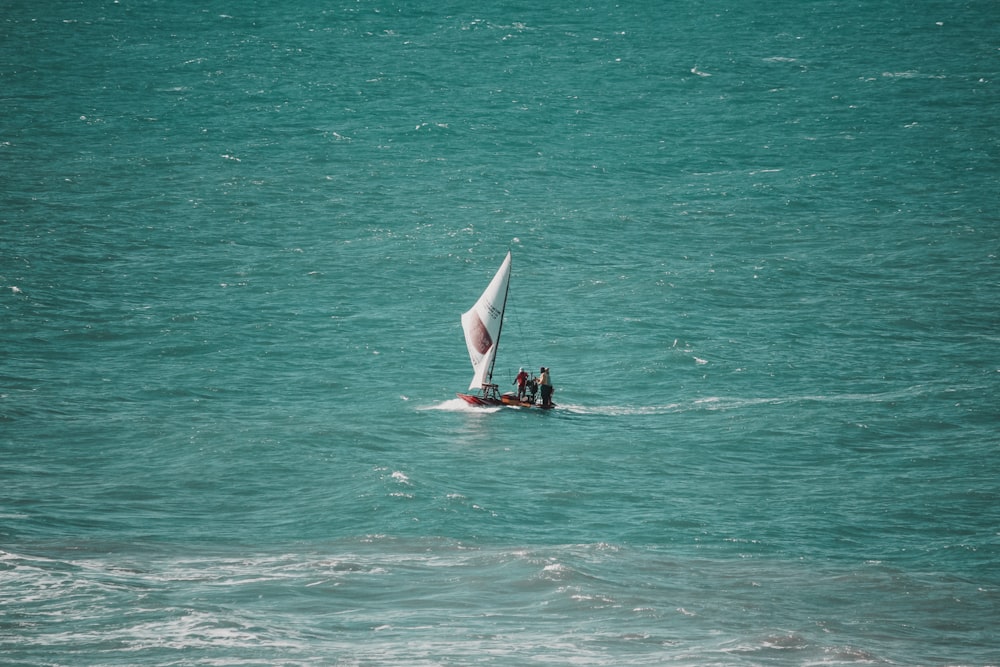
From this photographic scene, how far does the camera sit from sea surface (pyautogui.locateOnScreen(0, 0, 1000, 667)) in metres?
32.0

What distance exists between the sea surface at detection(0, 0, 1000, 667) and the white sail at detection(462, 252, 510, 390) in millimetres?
2262

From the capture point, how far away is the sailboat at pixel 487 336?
177ft

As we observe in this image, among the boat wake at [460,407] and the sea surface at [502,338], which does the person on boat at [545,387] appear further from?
the boat wake at [460,407]

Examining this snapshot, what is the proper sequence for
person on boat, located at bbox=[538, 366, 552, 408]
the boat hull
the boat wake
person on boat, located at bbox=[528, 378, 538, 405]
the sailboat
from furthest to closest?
the boat wake
the sailboat
person on boat, located at bbox=[528, 378, 538, 405]
the boat hull
person on boat, located at bbox=[538, 366, 552, 408]

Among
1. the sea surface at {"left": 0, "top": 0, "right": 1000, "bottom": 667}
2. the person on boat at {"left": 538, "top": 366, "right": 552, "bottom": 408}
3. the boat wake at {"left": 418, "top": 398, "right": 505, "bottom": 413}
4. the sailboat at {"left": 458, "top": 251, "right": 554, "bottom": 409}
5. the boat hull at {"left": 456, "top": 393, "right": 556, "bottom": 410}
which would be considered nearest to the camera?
the sea surface at {"left": 0, "top": 0, "right": 1000, "bottom": 667}

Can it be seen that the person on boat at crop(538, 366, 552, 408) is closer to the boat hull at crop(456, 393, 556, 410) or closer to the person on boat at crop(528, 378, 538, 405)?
the boat hull at crop(456, 393, 556, 410)

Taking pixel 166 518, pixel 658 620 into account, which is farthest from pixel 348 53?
pixel 658 620

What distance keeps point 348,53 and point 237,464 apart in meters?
99.4

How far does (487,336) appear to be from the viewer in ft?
177

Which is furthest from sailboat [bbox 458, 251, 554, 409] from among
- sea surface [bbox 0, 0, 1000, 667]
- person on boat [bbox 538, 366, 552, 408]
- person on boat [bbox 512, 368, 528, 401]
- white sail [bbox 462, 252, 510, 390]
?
sea surface [bbox 0, 0, 1000, 667]

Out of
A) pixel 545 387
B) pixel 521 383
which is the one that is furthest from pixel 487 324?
pixel 545 387

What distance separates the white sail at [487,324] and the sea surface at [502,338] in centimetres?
226

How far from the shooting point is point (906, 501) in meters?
41.7

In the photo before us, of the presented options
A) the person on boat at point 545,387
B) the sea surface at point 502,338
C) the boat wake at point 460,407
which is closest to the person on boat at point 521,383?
the person on boat at point 545,387
